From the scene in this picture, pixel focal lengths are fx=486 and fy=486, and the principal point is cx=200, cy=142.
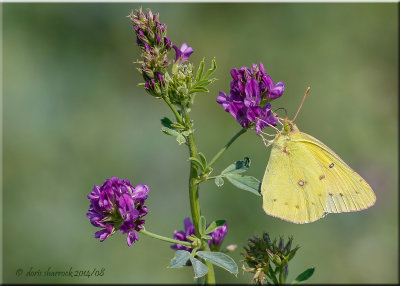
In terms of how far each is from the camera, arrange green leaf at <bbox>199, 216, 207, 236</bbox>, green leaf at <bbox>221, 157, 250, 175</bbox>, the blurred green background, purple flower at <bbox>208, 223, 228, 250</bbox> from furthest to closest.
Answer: the blurred green background, purple flower at <bbox>208, 223, 228, 250</bbox>, green leaf at <bbox>221, 157, 250, 175</bbox>, green leaf at <bbox>199, 216, 207, 236</bbox>

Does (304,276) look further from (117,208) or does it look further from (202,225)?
(117,208)

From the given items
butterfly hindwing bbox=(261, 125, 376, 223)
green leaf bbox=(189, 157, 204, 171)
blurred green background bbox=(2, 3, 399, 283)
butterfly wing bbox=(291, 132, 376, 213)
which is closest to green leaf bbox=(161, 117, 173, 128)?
green leaf bbox=(189, 157, 204, 171)

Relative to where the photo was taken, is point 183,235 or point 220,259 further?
point 183,235

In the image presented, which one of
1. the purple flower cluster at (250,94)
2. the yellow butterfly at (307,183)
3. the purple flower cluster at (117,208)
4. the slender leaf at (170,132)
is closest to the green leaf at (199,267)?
the purple flower cluster at (117,208)

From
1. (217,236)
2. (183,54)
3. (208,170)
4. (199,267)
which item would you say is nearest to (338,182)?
(217,236)

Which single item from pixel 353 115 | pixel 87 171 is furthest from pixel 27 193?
pixel 353 115

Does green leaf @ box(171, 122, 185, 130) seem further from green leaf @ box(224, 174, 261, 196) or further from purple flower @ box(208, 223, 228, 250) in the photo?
purple flower @ box(208, 223, 228, 250)
